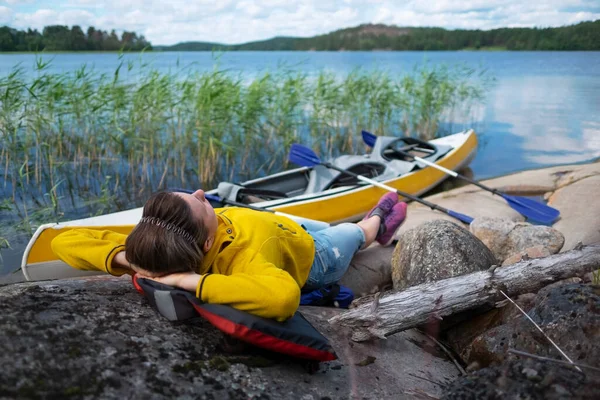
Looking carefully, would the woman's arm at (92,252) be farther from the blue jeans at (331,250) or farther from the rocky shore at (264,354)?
the blue jeans at (331,250)

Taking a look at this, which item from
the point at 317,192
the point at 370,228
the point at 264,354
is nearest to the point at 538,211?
the point at 317,192

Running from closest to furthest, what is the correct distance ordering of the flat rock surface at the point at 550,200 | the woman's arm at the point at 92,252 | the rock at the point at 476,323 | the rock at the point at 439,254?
the woman's arm at the point at 92,252
the rock at the point at 476,323
the rock at the point at 439,254
the flat rock surface at the point at 550,200

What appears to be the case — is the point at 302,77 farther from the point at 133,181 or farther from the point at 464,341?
the point at 464,341

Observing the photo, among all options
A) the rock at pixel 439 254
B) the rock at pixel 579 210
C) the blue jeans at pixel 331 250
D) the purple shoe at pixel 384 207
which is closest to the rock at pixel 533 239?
the rock at pixel 579 210

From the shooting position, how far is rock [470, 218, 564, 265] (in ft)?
13.7

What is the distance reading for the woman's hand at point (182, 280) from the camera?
81.1 inches

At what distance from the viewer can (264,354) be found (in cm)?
203

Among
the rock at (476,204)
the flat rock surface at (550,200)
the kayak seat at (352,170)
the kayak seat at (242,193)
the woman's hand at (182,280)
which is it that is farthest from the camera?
the kayak seat at (352,170)

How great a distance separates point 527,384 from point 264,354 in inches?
36.6

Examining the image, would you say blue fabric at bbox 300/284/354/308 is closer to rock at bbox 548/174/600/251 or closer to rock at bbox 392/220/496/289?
rock at bbox 392/220/496/289

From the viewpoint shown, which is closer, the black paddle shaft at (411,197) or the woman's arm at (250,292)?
the woman's arm at (250,292)

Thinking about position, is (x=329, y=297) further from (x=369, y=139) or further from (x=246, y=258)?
(x=369, y=139)

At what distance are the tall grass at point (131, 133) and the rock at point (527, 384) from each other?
18.2ft

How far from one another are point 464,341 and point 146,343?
1756 millimetres
